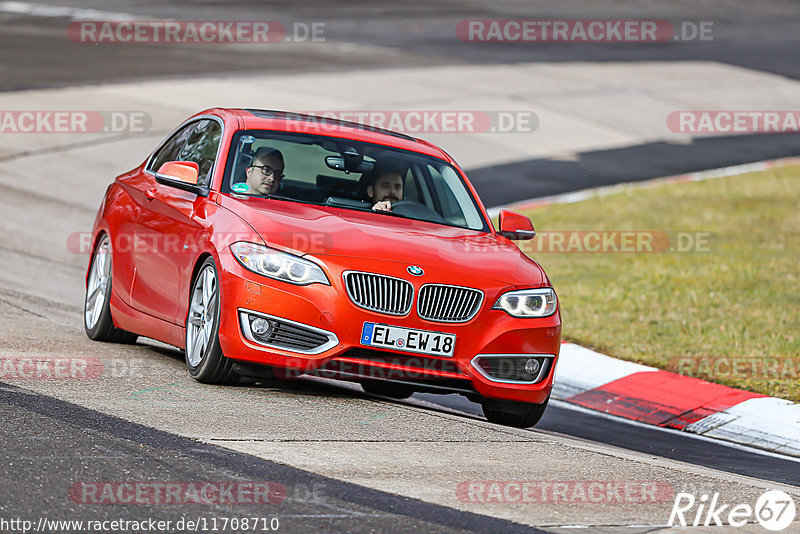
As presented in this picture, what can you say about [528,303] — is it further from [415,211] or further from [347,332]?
[415,211]

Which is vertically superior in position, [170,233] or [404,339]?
[170,233]

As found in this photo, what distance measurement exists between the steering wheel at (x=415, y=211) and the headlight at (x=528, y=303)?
3.63 feet

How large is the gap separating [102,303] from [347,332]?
9.13 feet

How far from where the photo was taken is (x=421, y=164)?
9.43m

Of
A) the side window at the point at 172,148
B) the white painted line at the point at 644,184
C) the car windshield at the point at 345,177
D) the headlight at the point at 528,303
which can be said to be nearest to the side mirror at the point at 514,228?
the car windshield at the point at 345,177

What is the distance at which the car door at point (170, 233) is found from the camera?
8453 mm

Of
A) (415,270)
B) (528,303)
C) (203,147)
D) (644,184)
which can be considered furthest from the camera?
(644,184)

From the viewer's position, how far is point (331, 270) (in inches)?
301

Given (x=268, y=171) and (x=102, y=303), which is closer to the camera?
(x=268, y=171)

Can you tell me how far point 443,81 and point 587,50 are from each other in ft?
24.3

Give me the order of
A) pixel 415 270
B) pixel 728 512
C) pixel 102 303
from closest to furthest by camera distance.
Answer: pixel 728 512
pixel 415 270
pixel 102 303

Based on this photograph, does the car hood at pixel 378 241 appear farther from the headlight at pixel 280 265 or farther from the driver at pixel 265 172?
the driver at pixel 265 172

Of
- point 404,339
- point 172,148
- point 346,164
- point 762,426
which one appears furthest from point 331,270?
point 762,426

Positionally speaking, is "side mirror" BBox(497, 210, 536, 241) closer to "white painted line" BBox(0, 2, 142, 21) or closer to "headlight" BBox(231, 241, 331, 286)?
"headlight" BBox(231, 241, 331, 286)
